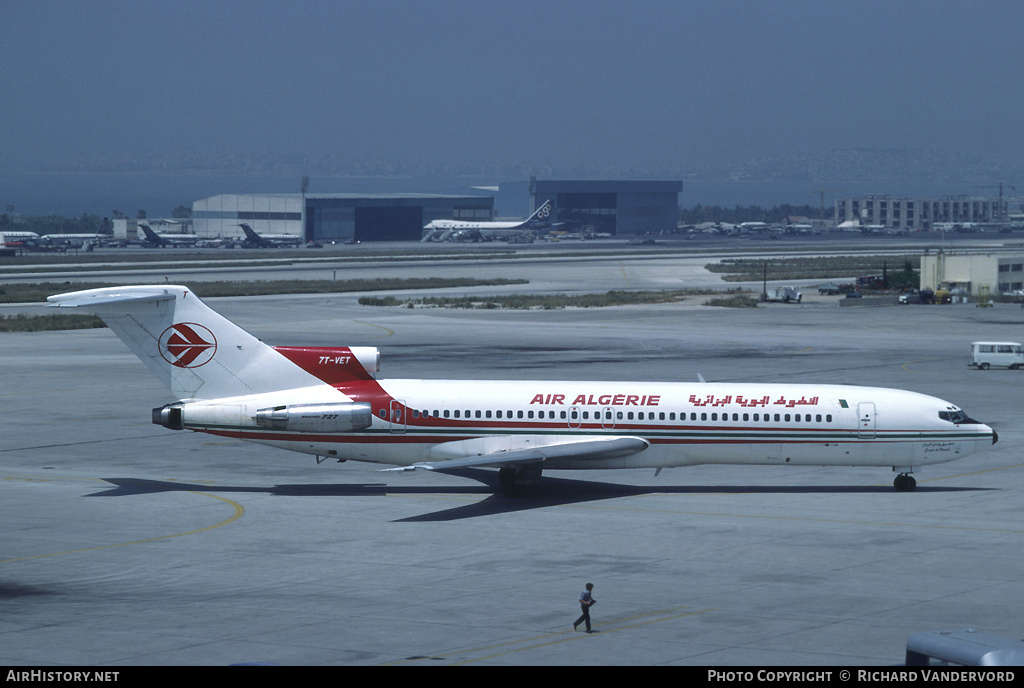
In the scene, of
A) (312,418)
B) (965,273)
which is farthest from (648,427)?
(965,273)

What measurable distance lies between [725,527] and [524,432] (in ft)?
23.5

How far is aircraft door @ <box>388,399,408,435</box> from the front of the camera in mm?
38344

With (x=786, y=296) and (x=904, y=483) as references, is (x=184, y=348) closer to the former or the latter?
(x=904, y=483)

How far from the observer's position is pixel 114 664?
21625 millimetres

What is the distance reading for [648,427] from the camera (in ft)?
126

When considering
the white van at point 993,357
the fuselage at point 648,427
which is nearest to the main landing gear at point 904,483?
the fuselage at point 648,427

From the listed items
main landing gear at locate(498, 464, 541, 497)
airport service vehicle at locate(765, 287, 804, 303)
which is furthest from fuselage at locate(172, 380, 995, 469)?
airport service vehicle at locate(765, 287, 804, 303)

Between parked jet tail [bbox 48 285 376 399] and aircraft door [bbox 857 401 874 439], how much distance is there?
15.6 m

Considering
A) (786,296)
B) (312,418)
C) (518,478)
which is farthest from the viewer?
(786,296)

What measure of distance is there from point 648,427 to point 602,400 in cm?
161

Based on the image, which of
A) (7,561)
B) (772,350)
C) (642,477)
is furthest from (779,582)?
(772,350)

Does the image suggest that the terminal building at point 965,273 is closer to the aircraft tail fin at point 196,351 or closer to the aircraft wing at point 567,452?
the aircraft wing at point 567,452

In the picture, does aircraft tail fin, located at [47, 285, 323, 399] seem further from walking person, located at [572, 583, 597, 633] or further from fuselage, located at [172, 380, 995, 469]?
walking person, located at [572, 583, 597, 633]

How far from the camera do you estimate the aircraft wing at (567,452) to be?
36.3m
